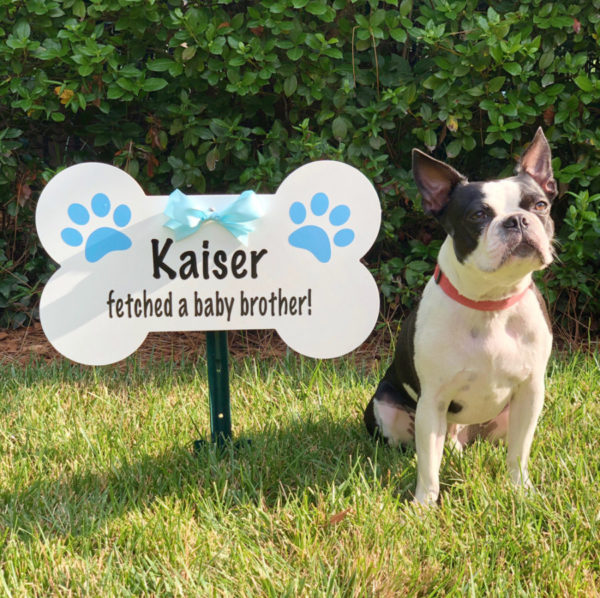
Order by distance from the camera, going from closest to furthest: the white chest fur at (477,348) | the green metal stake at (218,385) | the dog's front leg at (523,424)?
1. the white chest fur at (477,348)
2. the dog's front leg at (523,424)
3. the green metal stake at (218,385)

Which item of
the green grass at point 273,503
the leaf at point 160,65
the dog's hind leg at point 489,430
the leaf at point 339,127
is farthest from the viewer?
the leaf at point 339,127

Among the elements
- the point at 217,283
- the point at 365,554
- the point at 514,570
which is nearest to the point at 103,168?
the point at 217,283

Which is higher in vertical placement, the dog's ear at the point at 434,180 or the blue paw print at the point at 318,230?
the dog's ear at the point at 434,180

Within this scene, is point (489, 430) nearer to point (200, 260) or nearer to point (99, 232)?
point (200, 260)

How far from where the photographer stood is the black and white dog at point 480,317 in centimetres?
223

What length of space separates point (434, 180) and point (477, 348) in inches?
22.5

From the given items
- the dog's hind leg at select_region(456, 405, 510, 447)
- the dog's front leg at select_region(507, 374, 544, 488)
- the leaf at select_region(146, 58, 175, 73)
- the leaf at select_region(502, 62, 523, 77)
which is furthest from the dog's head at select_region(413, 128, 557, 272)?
the leaf at select_region(146, 58, 175, 73)

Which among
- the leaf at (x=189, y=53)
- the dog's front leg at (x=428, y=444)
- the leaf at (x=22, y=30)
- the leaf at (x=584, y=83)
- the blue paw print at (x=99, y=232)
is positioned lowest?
the dog's front leg at (x=428, y=444)

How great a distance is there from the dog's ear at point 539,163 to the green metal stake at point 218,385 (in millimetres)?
→ 1211

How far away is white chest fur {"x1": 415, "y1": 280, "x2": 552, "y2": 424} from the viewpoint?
2328 millimetres

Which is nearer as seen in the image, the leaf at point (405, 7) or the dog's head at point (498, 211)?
the dog's head at point (498, 211)

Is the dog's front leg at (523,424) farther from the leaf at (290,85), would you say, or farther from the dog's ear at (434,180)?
the leaf at (290,85)

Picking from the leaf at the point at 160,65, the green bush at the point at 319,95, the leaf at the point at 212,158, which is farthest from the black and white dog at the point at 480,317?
the leaf at the point at 160,65

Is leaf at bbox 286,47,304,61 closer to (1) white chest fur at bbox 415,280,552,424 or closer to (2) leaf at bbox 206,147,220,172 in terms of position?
(2) leaf at bbox 206,147,220,172
